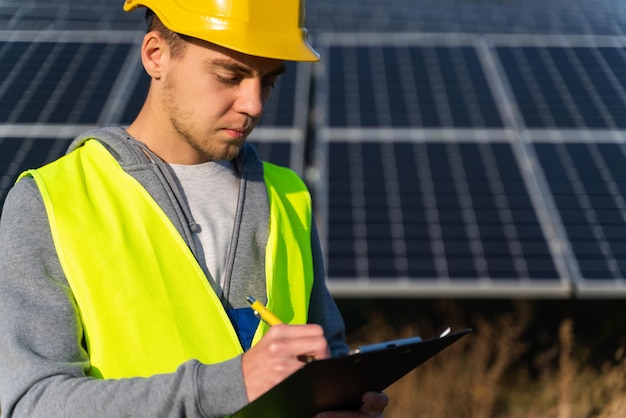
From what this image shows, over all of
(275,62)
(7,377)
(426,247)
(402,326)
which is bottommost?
(402,326)

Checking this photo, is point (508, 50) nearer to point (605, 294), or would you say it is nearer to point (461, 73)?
point (461, 73)

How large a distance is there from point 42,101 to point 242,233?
16.2 feet

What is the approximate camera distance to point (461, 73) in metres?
7.35

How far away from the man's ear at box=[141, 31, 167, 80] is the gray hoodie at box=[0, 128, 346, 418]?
0.21 metres

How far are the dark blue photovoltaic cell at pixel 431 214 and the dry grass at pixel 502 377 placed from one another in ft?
1.17

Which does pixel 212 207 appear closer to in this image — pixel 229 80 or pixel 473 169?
pixel 229 80

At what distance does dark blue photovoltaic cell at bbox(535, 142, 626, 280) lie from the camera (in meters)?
5.34

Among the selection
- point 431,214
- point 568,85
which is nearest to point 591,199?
point 431,214

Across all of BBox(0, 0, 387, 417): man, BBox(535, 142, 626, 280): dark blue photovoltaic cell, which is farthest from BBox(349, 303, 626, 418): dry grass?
BBox(0, 0, 387, 417): man

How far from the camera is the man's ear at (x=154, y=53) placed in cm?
210

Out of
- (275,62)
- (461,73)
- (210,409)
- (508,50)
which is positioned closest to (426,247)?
(461,73)

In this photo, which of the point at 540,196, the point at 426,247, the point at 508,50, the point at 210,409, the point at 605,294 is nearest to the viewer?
the point at 210,409

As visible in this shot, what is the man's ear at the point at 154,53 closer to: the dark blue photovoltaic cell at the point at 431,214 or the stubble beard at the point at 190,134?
the stubble beard at the point at 190,134

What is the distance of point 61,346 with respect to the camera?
1720mm
